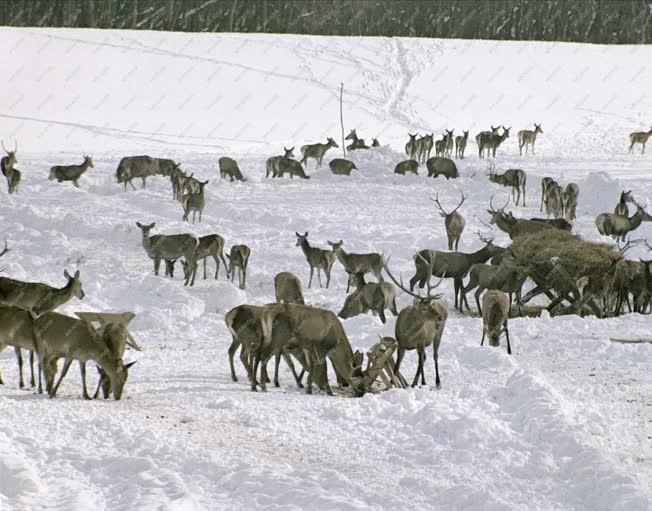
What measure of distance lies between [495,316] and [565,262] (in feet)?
16.2

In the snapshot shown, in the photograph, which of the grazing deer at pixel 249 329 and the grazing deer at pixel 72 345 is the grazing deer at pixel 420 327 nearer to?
the grazing deer at pixel 249 329

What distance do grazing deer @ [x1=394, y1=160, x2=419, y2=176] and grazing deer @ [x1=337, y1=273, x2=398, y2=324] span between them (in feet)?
50.0

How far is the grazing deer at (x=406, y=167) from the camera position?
30.8 metres

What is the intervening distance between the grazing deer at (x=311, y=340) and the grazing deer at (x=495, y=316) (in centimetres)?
315

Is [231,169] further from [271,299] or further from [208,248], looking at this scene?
[271,299]

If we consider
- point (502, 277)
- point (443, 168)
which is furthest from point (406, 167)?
point (502, 277)

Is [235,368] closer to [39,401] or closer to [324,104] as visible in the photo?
[39,401]

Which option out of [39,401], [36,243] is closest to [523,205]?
[36,243]

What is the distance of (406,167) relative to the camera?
102 ft

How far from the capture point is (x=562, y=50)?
63.0 m

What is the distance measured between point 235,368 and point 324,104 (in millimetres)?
42938

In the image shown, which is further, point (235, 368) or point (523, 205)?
point (523, 205)

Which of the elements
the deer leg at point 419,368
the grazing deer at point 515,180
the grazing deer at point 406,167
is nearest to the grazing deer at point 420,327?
the deer leg at point 419,368

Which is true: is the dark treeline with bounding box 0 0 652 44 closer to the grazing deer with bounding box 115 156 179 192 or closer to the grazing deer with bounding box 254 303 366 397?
the grazing deer with bounding box 115 156 179 192
